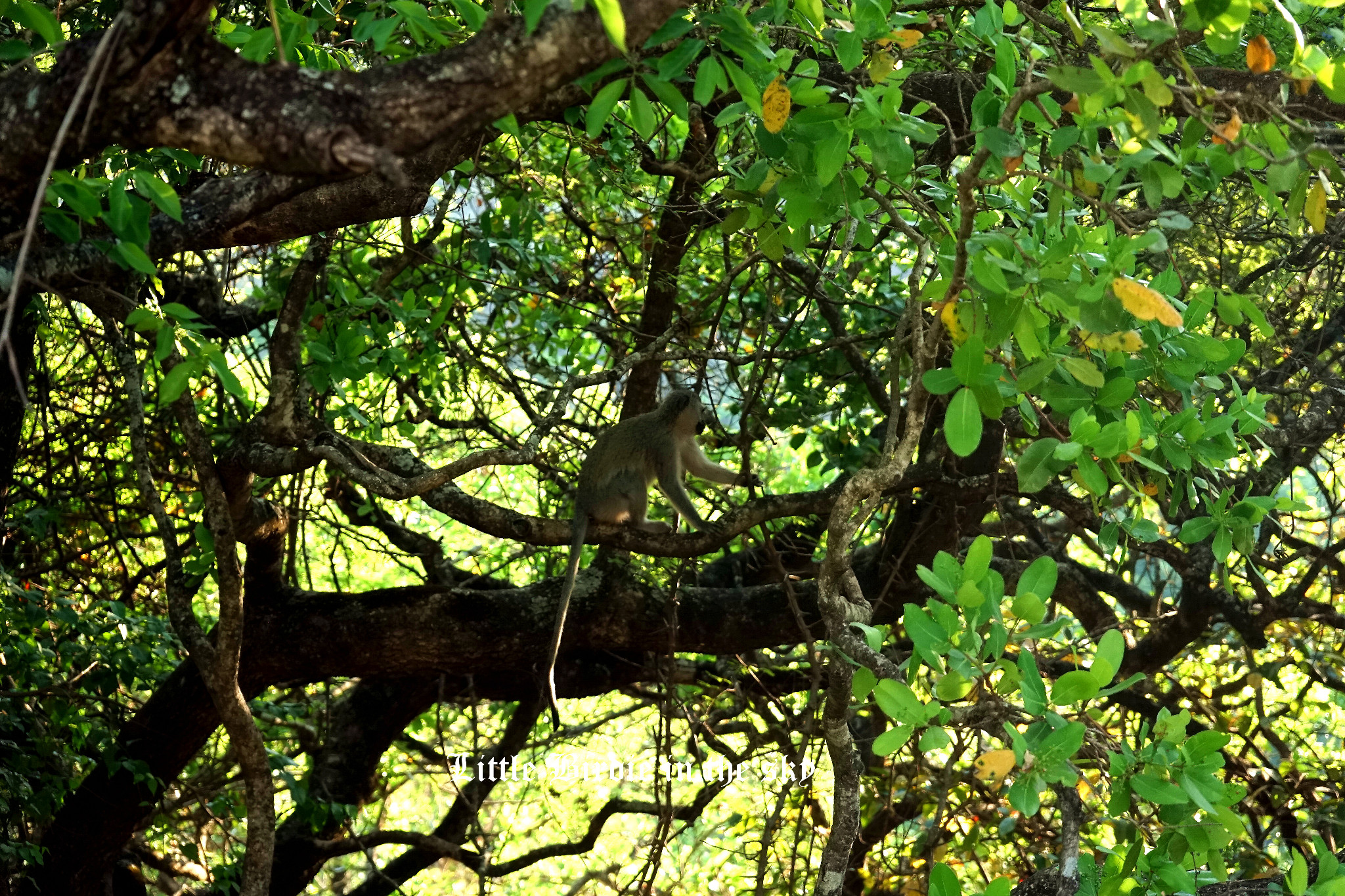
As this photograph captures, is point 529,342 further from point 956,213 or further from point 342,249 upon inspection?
point 956,213

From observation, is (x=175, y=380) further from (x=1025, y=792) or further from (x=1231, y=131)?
(x=1231, y=131)

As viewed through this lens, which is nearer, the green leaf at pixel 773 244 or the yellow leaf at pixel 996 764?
Result: the yellow leaf at pixel 996 764

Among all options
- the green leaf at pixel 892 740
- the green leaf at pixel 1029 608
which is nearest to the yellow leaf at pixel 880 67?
the green leaf at pixel 1029 608

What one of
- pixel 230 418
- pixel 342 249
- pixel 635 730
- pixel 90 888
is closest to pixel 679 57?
pixel 342 249

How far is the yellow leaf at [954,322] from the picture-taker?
2.31m

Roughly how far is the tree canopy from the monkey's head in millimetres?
143

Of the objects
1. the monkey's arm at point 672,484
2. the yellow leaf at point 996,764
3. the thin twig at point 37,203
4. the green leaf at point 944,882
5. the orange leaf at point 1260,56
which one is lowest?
the green leaf at point 944,882

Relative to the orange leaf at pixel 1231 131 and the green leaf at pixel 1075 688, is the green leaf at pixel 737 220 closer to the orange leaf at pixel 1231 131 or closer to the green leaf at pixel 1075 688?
the orange leaf at pixel 1231 131

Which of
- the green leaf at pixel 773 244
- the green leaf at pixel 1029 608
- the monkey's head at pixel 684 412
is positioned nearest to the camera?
the green leaf at pixel 1029 608

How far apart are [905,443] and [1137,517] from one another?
1.86 feet

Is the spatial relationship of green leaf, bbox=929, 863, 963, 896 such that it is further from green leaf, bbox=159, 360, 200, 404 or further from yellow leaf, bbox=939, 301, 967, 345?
green leaf, bbox=159, 360, 200, 404

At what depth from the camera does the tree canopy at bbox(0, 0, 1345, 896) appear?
211 centimetres

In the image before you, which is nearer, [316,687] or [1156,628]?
[1156,628]

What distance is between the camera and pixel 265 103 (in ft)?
5.69
